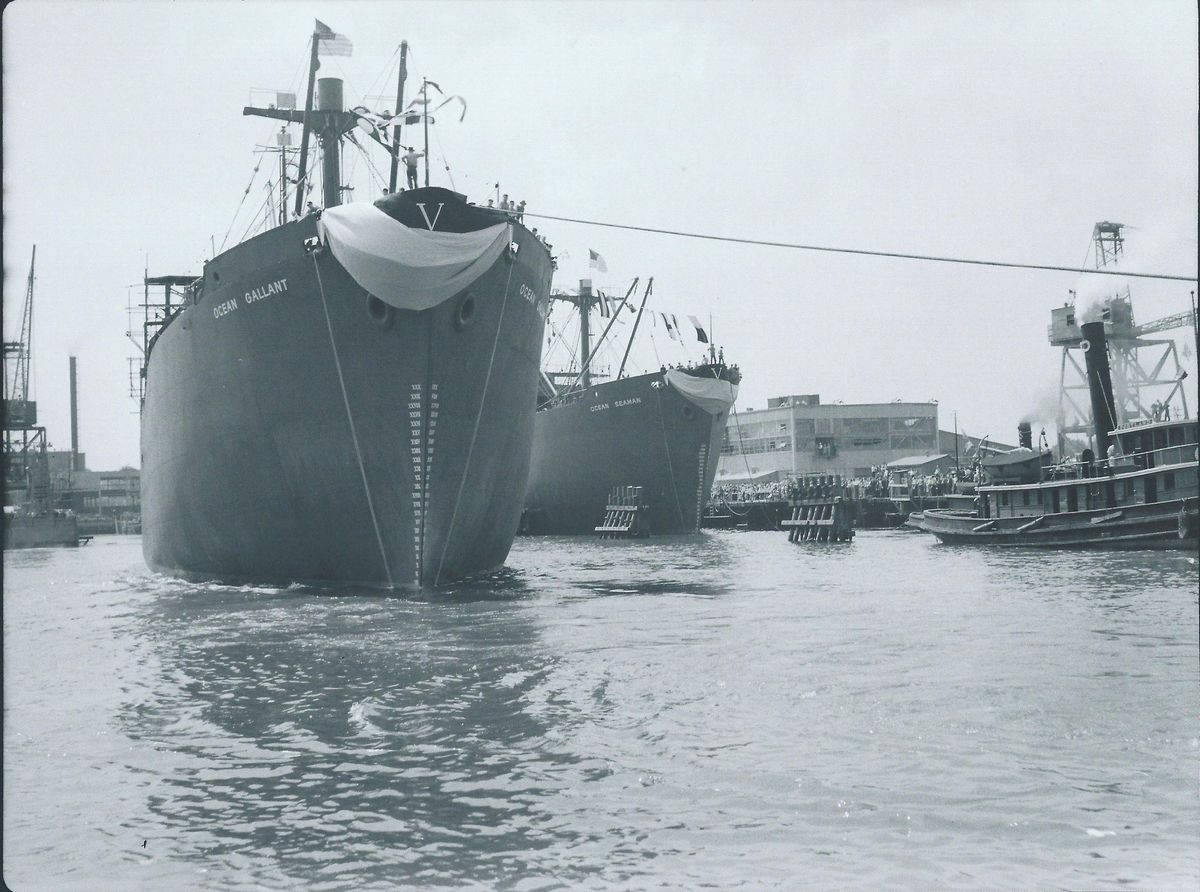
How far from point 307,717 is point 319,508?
420 inches

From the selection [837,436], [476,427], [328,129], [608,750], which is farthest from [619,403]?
[837,436]

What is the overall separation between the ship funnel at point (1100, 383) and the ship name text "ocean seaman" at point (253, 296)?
85.8 ft

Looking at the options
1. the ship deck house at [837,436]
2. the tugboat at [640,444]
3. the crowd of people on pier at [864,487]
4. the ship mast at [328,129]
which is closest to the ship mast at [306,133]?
the ship mast at [328,129]

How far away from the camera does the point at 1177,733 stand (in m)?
8.26

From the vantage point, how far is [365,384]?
61.8 feet

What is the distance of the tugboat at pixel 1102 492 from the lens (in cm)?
3045

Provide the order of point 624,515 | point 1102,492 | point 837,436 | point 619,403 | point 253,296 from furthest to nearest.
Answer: point 837,436 < point 624,515 < point 619,403 < point 1102,492 < point 253,296

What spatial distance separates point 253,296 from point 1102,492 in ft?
84.4

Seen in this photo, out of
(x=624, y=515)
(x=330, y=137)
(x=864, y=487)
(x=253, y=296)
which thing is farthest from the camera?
(x=864, y=487)

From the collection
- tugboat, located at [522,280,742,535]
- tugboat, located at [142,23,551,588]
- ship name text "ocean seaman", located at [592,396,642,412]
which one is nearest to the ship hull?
tugboat, located at [522,280,742,535]

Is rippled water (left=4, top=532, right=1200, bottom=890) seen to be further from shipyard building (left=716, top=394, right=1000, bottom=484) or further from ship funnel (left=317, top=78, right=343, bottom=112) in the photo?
shipyard building (left=716, top=394, right=1000, bottom=484)

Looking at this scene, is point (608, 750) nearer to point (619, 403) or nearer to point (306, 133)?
point (306, 133)

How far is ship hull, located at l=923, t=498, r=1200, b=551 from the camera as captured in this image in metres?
30.2

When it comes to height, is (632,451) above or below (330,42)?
below
